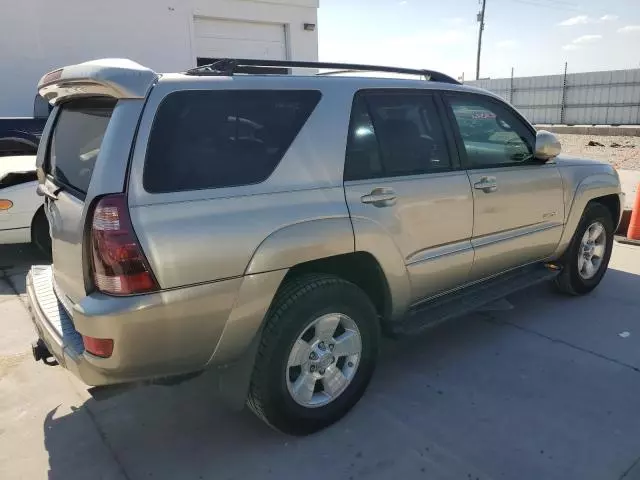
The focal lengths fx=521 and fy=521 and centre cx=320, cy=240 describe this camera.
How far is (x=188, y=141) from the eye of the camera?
2307 mm

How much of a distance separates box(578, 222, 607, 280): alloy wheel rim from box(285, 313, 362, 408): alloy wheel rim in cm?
271

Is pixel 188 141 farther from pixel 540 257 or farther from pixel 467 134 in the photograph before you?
pixel 540 257

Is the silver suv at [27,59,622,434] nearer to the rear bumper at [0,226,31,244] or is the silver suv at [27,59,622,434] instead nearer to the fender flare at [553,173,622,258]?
the fender flare at [553,173,622,258]

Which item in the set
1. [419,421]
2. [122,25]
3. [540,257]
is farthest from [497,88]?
[419,421]

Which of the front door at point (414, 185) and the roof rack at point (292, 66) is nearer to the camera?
Result: the roof rack at point (292, 66)

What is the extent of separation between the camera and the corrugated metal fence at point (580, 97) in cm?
2212

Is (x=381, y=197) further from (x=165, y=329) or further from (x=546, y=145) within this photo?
(x=546, y=145)

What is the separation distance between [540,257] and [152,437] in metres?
3.14

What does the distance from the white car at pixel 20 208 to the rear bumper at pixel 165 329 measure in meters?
3.50

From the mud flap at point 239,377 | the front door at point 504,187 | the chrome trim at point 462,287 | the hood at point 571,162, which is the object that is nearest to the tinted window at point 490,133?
the front door at point 504,187

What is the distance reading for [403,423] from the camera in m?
2.92

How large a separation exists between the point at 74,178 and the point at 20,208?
3.35m

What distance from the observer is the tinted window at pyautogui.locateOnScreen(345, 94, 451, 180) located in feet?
9.50

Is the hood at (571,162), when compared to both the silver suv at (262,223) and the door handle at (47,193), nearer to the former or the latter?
the silver suv at (262,223)
